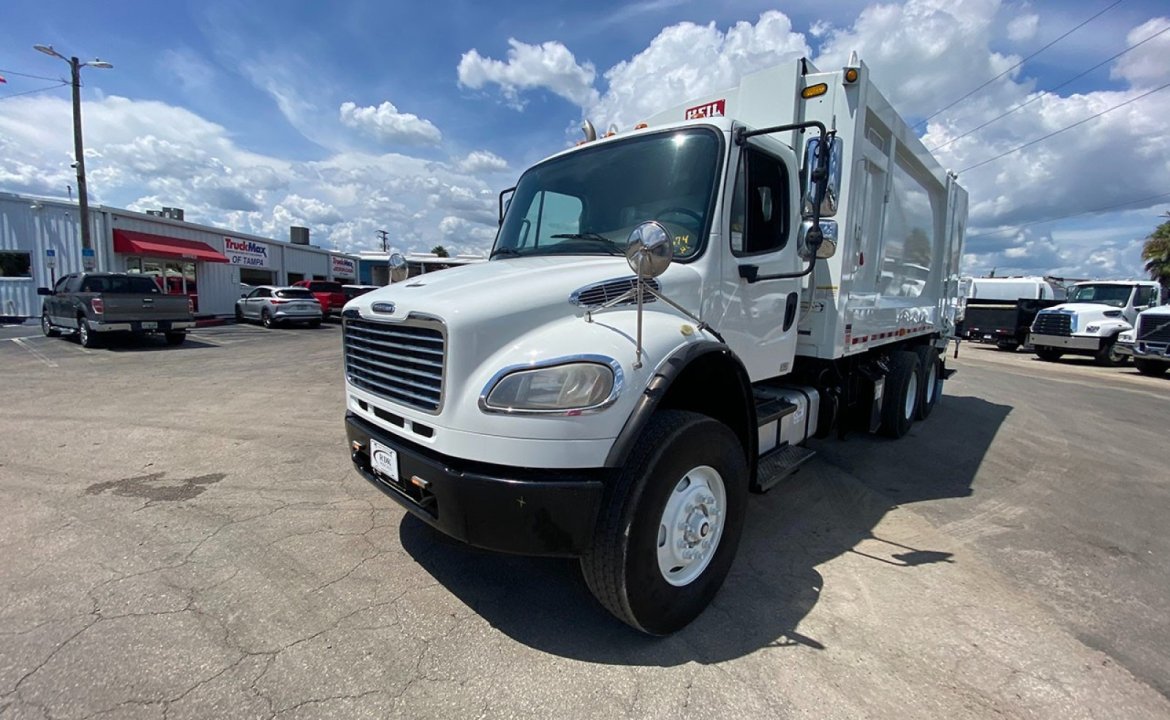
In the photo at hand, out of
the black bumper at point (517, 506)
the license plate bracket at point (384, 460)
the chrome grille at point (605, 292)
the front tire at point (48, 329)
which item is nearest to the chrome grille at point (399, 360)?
the license plate bracket at point (384, 460)

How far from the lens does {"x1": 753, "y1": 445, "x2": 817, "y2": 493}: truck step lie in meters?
3.46

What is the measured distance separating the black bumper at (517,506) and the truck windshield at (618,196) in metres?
1.45

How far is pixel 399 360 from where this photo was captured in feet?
8.90

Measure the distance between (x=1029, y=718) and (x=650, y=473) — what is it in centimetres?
176

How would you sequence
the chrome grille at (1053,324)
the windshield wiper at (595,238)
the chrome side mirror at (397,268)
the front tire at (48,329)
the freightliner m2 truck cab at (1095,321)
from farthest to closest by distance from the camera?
the chrome grille at (1053,324) → the freightliner m2 truck cab at (1095,321) → the front tire at (48,329) → the chrome side mirror at (397,268) → the windshield wiper at (595,238)

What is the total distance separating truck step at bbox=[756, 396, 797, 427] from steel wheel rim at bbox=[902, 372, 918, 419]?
3199mm

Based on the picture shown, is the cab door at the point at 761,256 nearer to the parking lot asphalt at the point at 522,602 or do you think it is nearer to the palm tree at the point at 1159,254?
the parking lot asphalt at the point at 522,602

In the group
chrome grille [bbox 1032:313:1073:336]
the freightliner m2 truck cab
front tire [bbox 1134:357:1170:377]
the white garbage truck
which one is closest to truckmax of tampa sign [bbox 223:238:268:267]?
the white garbage truck

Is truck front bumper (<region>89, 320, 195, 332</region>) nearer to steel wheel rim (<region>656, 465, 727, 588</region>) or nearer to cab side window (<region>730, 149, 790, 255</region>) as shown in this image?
cab side window (<region>730, 149, 790, 255</region>)

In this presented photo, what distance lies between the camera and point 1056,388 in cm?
1138

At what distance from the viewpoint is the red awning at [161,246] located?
20.7m

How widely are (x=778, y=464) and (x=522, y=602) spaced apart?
6.54ft

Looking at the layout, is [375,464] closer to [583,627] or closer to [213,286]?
[583,627]

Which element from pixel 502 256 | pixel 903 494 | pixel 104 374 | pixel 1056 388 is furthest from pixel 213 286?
pixel 1056 388
